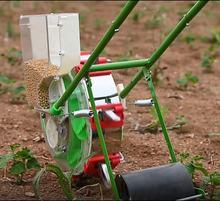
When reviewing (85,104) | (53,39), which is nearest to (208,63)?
(53,39)

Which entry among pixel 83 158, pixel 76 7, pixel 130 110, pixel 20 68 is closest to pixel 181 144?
pixel 130 110

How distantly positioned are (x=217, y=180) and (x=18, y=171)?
87cm

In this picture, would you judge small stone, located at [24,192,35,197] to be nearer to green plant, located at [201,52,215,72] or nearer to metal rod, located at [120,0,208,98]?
metal rod, located at [120,0,208,98]

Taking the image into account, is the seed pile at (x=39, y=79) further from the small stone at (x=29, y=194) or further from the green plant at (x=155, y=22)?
the green plant at (x=155, y=22)

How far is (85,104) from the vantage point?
8.64 feet

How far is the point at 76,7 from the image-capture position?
7969mm

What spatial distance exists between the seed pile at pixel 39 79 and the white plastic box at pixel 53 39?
0.04 meters

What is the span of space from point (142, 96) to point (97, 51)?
2.18m

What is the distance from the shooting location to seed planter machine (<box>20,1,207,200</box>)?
2.35 m

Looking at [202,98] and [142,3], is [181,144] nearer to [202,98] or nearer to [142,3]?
[202,98]

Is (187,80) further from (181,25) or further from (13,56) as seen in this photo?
(181,25)

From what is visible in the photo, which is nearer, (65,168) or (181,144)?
(65,168)

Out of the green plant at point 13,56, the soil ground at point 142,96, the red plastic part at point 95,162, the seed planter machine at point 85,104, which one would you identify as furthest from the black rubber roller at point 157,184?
the green plant at point 13,56

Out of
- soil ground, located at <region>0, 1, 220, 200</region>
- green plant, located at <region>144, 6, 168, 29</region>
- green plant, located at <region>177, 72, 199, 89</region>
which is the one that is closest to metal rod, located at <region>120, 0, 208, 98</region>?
soil ground, located at <region>0, 1, 220, 200</region>
